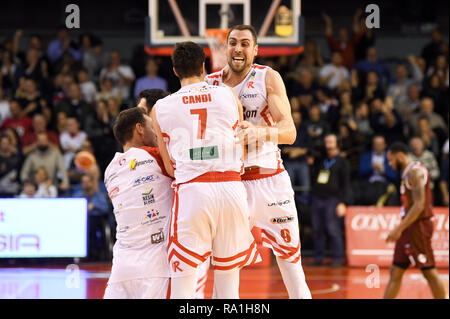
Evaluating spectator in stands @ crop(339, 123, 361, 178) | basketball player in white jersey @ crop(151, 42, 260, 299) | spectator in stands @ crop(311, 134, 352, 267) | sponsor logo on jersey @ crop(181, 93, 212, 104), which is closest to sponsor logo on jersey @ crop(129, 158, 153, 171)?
basketball player in white jersey @ crop(151, 42, 260, 299)

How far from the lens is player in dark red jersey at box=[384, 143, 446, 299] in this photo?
937cm

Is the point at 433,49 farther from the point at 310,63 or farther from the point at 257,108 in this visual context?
the point at 257,108

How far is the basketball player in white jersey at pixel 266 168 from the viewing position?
6.15 metres

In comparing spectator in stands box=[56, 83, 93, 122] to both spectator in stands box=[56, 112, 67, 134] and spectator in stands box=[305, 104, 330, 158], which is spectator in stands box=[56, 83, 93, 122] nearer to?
spectator in stands box=[56, 112, 67, 134]

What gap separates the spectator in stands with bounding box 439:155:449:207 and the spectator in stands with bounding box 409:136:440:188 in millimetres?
114

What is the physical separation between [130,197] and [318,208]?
8.45m

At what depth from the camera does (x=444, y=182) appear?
14.2m

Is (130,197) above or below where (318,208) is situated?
above

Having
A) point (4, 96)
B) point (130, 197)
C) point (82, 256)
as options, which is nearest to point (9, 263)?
point (82, 256)

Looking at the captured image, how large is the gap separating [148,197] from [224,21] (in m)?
6.72

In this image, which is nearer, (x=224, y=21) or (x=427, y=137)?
(x=224, y=21)

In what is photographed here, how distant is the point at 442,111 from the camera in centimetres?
1644

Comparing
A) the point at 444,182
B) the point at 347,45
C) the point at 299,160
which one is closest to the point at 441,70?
the point at 347,45

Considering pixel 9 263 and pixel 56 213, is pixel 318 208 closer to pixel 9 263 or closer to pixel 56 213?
pixel 56 213
